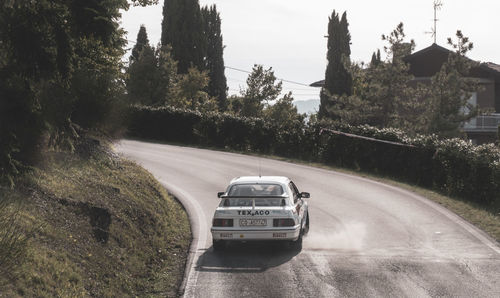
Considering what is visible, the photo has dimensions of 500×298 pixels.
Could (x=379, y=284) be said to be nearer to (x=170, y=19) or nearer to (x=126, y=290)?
(x=126, y=290)

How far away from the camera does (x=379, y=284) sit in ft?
30.8

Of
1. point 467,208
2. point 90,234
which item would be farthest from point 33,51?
point 467,208

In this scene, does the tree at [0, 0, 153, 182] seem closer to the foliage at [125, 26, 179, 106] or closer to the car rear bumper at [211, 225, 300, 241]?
the car rear bumper at [211, 225, 300, 241]

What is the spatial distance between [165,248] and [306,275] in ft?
10.8

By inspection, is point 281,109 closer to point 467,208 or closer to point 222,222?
point 467,208

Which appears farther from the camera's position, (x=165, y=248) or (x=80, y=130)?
(x=80, y=130)

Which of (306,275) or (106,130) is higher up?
(106,130)

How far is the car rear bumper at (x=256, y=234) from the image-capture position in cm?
1121

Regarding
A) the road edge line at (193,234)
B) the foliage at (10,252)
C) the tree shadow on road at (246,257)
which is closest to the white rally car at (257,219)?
the tree shadow on road at (246,257)

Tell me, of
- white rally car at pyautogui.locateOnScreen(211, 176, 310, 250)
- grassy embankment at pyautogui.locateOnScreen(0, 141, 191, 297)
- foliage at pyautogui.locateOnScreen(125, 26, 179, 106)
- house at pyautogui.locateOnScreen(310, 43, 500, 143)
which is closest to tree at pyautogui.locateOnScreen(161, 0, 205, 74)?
foliage at pyautogui.locateOnScreen(125, 26, 179, 106)

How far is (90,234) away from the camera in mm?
9727

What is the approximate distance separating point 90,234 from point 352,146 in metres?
18.8

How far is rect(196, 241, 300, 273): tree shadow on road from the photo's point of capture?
10.5 m

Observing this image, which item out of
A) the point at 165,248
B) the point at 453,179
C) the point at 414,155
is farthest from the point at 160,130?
the point at 165,248
